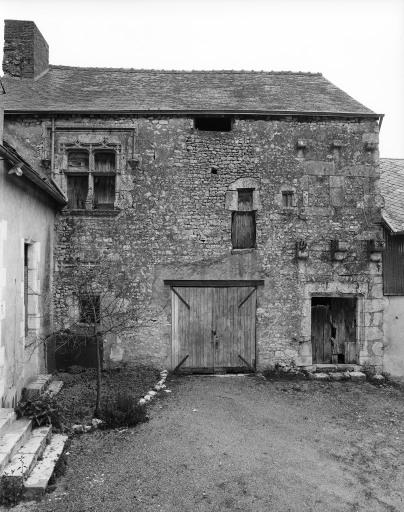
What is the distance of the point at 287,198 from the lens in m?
9.93

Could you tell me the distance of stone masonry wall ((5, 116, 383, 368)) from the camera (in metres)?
9.69

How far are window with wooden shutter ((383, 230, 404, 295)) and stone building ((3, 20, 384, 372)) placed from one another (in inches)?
10.5

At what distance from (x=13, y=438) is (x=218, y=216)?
6345 mm

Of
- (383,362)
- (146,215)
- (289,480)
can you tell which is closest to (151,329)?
(146,215)

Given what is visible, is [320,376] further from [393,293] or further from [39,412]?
[39,412]

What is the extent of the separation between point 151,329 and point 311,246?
4.46 m

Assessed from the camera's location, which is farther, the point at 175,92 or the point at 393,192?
the point at 393,192

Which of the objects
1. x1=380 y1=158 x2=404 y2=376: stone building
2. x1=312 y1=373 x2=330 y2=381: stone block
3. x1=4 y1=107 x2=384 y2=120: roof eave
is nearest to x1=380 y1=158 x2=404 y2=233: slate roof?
x1=380 y1=158 x2=404 y2=376: stone building

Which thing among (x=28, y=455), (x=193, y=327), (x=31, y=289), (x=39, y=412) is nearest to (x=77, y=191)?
(x=31, y=289)

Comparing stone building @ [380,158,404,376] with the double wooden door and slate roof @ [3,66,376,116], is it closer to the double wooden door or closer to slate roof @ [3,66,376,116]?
slate roof @ [3,66,376,116]

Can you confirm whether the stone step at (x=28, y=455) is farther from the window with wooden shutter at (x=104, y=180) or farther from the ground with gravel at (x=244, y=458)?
the window with wooden shutter at (x=104, y=180)

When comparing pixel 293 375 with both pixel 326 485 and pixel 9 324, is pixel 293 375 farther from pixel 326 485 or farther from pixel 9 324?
pixel 9 324

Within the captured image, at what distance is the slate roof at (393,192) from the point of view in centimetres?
1004

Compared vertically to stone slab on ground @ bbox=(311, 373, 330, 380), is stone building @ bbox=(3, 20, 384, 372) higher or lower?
higher
